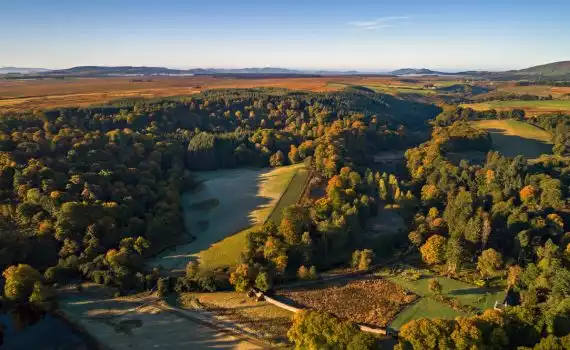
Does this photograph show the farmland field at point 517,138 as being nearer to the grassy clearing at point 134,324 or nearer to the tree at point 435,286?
the tree at point 435,286

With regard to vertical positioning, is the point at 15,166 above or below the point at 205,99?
below

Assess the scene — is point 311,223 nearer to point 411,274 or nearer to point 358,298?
point 358,298

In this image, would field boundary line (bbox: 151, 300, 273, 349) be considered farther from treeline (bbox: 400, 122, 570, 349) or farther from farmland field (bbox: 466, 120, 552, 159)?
farmland field (bbox: 466, 120, 552, 159)

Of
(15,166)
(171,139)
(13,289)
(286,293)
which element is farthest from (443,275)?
(171,139)

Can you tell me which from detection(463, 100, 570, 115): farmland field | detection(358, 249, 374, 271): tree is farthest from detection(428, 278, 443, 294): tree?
detection(463, 100, 570, 115): farmland field

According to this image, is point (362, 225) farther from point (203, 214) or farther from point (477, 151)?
point (477, 151)

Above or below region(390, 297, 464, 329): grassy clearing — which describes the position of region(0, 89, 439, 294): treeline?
above

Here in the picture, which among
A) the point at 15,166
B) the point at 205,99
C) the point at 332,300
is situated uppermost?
the point at 205,99
